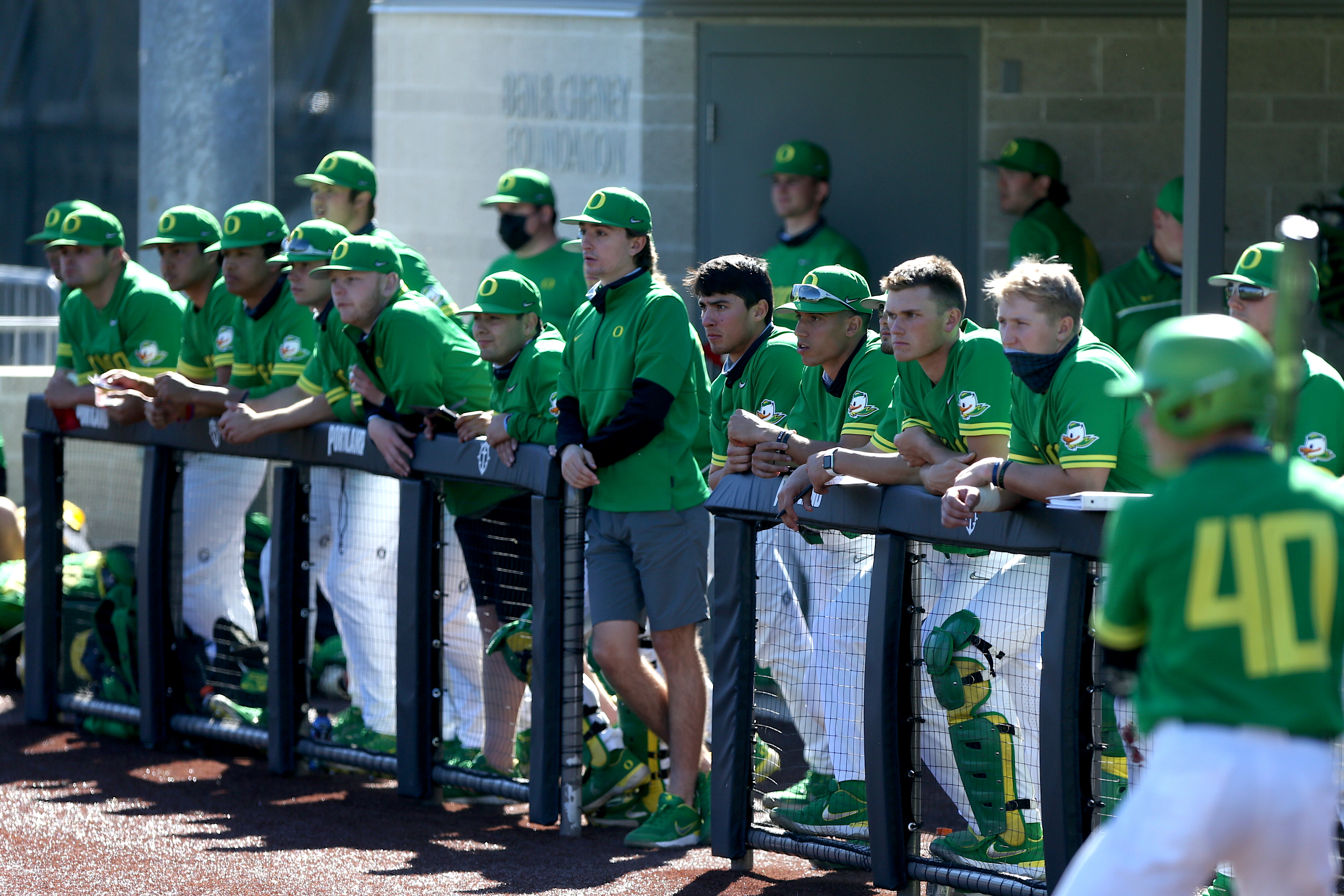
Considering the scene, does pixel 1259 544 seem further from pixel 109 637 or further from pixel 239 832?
pixel 109 637

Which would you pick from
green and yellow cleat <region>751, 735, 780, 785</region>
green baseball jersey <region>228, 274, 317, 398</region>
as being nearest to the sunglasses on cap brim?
green and yellow cleat <region>751, 735, 780, 785</region>

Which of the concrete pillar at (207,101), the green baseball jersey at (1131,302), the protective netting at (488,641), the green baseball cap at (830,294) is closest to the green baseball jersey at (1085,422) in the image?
the green baseball cap at (830,294)

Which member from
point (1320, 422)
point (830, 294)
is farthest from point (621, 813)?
point (1320, 422)

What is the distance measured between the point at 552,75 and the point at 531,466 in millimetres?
3968

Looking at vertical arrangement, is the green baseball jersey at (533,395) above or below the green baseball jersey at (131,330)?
below

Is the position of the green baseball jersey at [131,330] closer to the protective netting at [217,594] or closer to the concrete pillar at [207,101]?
the protective netting at [217,594]

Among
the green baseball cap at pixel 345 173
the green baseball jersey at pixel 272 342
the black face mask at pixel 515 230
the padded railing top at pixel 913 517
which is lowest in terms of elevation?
the padded railing top at pixel 913 517

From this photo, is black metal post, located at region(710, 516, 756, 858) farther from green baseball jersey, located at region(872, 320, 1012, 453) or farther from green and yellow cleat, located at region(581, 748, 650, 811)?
green and yellow cleat, located at region(581, 748, 650, 811)

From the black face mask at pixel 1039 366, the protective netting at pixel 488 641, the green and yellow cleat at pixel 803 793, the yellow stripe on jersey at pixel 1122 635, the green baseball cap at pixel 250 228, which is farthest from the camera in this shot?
the green baseball cap at pixel 250 228

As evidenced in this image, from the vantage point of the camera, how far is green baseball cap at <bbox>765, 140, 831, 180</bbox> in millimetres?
8086

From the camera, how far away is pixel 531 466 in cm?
548

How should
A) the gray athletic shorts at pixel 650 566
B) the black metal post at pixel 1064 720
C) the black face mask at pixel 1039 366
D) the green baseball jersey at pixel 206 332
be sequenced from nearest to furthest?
the black metal post at pixel 1064 720 → the black face mask at pixel 1039 366 → the gray athletic shorts at pixel 650 566 → the green baseball jersey at pixel 206 332

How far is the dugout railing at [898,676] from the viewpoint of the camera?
4141mm

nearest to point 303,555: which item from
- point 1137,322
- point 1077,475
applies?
point 1077,475
